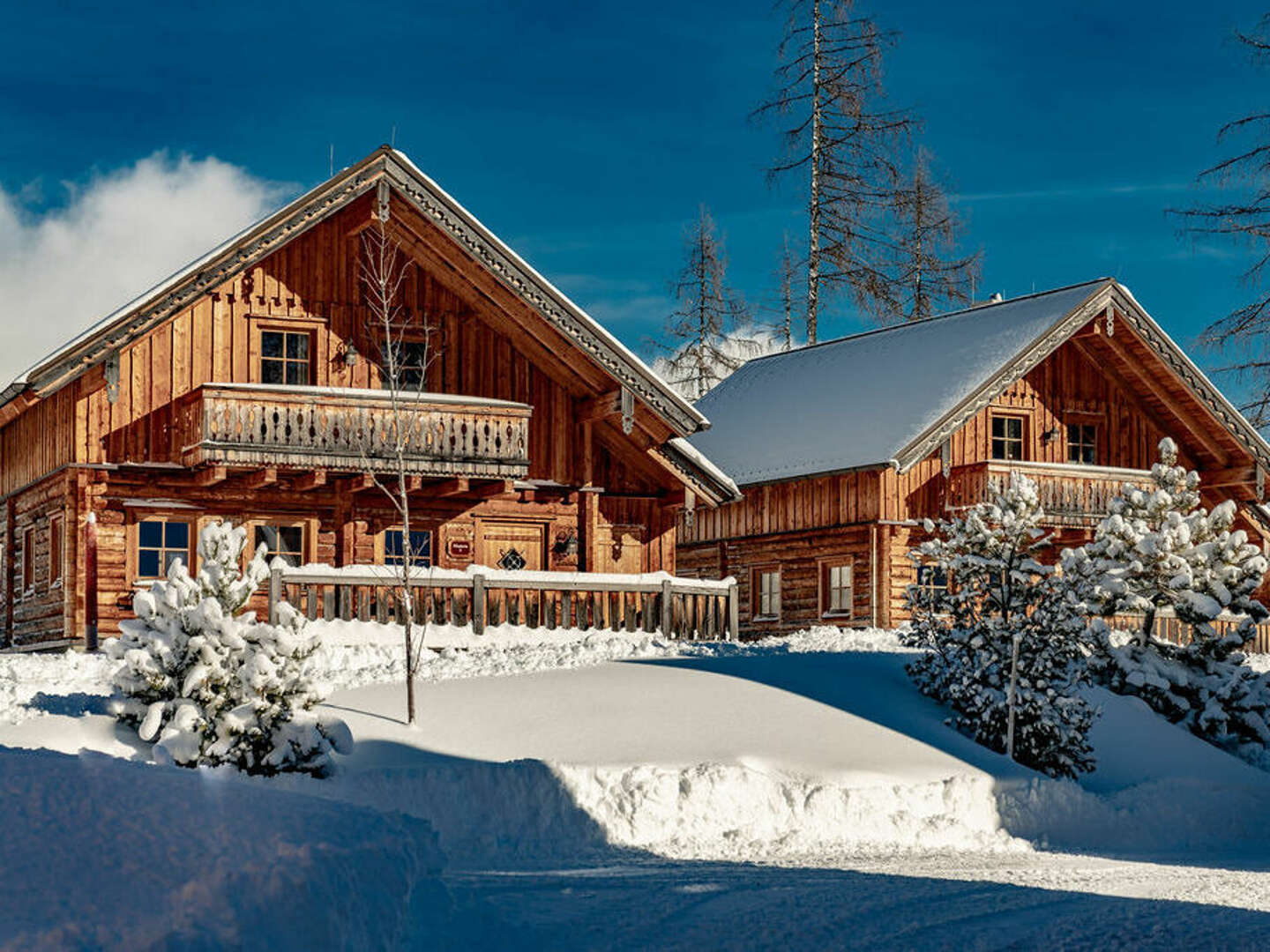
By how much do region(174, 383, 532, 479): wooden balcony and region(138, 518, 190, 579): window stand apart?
1349 mm

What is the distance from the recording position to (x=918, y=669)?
2216cm

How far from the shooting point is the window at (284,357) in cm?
2845

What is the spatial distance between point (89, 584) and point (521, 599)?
7017 millimetres

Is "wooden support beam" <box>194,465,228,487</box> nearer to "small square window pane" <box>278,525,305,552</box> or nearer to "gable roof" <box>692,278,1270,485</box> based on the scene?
"small square window pane" <box>278,525,305,552</box>

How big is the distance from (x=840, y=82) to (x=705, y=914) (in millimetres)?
39284

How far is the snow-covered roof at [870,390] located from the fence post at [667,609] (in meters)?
8.09

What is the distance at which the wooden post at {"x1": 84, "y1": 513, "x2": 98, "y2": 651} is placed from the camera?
26938 millimetres

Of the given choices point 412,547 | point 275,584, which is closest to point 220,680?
point 275,584

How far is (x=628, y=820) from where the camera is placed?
16234 mm

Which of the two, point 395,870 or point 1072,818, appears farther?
point 1072,818

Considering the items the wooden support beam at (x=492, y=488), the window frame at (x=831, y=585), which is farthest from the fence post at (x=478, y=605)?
the window frame at (x=831, y=585)

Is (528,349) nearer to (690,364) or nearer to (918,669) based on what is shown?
(918,669)

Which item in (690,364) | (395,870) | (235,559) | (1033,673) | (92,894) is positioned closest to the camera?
(92,894)

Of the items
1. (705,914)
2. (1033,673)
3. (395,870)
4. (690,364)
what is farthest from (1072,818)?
(690,364)
